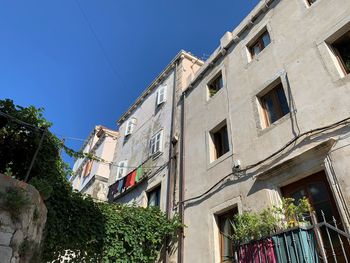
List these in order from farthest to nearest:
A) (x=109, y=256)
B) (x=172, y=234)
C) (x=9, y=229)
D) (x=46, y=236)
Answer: (x=172, y=234) → (x=109, y=256) → (x=46, y=236) → (x=9, y=229)

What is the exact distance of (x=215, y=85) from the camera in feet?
39.9

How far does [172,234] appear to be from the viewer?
10023 millimetres

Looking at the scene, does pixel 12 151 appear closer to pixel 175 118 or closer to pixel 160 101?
pixel 175 118

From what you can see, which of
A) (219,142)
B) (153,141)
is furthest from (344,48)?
(153,141)

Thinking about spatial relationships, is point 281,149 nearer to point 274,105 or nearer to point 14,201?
point 274,105

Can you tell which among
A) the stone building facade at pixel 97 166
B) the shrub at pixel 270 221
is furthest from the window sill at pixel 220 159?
the stone building facade at pixel 97 166

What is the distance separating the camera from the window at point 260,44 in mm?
9805

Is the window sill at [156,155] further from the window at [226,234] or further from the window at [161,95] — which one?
the window at [226,234]

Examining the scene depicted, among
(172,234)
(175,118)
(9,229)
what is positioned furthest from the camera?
(175,118)

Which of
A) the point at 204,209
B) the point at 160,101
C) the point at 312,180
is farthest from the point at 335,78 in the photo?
the point at 160,101

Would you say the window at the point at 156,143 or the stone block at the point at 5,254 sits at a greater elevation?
the window at the point at 156,143

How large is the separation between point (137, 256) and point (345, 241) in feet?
19.3

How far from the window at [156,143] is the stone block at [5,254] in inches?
355

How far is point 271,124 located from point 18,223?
623cm
